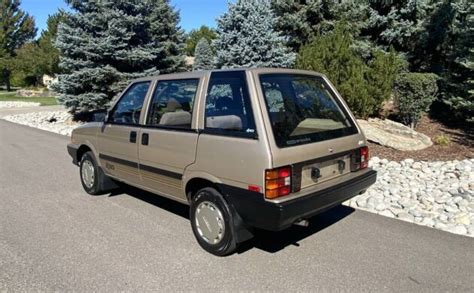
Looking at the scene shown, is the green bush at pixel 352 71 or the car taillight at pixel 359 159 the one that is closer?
the car taillight at pixel 359 159

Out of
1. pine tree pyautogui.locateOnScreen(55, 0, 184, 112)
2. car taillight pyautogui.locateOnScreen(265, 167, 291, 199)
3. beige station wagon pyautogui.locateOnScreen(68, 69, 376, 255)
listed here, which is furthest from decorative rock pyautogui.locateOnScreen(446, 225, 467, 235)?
pine tree pyautogui.locateOnScreen(55, 0, 184, 112)

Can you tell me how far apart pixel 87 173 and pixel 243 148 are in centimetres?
338

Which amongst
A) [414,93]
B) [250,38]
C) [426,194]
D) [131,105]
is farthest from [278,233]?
[250,38]

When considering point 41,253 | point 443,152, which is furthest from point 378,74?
point 41,253

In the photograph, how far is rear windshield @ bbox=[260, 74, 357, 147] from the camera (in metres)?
3.38

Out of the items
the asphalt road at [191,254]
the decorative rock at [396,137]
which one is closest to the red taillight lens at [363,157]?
the asphalt road at [191,254]

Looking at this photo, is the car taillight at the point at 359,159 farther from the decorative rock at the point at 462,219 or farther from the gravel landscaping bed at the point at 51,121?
the gravel landscaping bed at the point at 51,121

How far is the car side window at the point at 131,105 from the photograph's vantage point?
4.57 m

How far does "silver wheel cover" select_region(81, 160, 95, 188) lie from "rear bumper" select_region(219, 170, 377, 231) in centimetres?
293

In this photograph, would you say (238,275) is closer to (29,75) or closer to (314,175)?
(314,175)

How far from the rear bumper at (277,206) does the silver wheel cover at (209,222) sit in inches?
10.6

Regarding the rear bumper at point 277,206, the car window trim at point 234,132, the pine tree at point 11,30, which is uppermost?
the pine tree at point 11,30

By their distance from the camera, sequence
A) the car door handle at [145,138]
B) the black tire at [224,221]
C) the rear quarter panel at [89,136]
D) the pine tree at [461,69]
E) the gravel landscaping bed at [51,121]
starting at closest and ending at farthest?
the black tire at [224,221], the car door handle at [145,138], the rear quarter panel at [89,136], the pine tree at [461,69], the gravel landscaping bed at [51,121]

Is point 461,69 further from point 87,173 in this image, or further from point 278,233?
point 87,173
